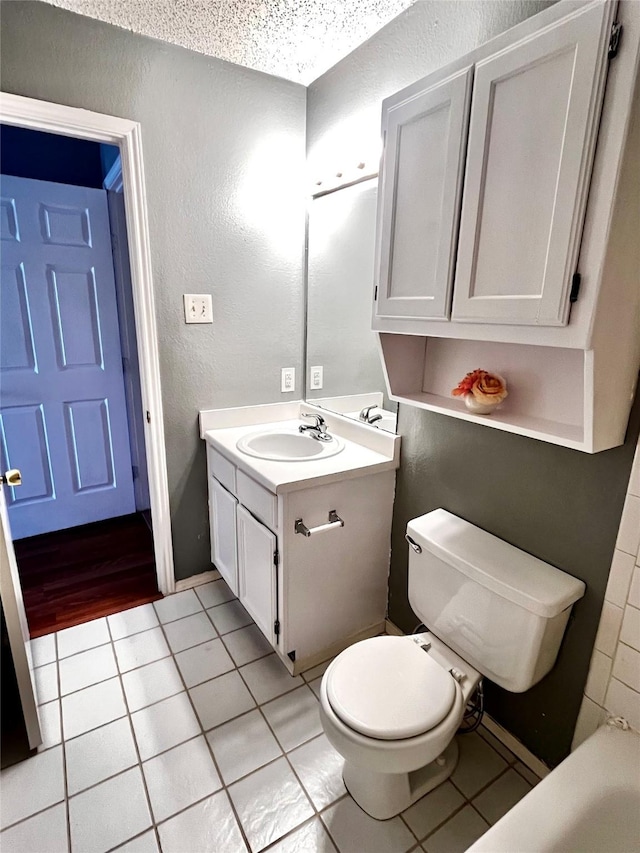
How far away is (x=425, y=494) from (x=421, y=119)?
3.78ft

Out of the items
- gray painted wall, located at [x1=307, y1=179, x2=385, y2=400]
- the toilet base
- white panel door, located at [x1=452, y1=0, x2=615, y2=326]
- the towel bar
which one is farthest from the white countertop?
the toilet base

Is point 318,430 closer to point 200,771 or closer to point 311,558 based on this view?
point 311,558

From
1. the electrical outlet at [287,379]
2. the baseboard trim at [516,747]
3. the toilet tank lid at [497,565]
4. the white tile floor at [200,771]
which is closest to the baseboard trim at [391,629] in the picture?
the white tile floor at [200,771]

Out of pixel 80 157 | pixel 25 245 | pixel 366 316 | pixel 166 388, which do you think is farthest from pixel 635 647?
pixel 80 157

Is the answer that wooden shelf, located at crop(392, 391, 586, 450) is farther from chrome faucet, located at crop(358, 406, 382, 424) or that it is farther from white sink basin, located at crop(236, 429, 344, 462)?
white sink basin, located at crop(236, 429, 344, 462)

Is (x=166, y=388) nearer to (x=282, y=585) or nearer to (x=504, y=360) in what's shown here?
(x=282, y=585)

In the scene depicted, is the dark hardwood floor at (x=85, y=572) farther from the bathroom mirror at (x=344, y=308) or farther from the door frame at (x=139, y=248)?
the bathroom mirror at (x=344, y=308)

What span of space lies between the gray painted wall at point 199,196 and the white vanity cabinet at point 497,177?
33.6 inches

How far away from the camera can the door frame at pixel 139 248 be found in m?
1.53

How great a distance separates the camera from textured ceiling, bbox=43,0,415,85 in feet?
4.74

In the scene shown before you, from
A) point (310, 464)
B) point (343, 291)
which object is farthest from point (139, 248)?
point (310, 464)

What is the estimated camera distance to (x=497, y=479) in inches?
53.6

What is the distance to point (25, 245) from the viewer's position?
2.30 m

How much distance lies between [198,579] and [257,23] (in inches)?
90.4
